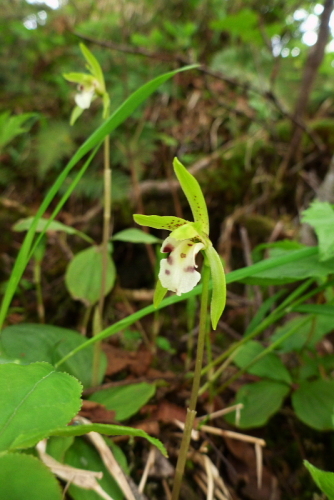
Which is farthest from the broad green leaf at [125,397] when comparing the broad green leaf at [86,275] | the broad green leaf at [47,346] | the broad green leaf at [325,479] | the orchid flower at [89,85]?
the orchid flower at [89,85]

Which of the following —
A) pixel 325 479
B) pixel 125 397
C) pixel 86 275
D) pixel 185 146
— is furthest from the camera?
pixel 185 146

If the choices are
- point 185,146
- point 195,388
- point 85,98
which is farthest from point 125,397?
point 185,146

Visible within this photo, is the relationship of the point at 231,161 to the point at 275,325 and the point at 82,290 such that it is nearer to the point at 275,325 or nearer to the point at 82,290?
the point at 275,325

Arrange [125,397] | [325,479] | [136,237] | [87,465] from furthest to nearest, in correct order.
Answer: [136,237] → [125,397] → [87,465] → [325,479]

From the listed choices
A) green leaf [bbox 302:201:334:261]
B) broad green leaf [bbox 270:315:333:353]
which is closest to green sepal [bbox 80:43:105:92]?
green leaf [bbox 302:201:334:261]

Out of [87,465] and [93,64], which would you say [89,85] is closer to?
[93,64]

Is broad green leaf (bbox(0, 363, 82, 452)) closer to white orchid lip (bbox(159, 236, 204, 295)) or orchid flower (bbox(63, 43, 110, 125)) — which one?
white orchid lip (bbox(159, 236, 204, 295))

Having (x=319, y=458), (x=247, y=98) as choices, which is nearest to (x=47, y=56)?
(x=247, y=98)
